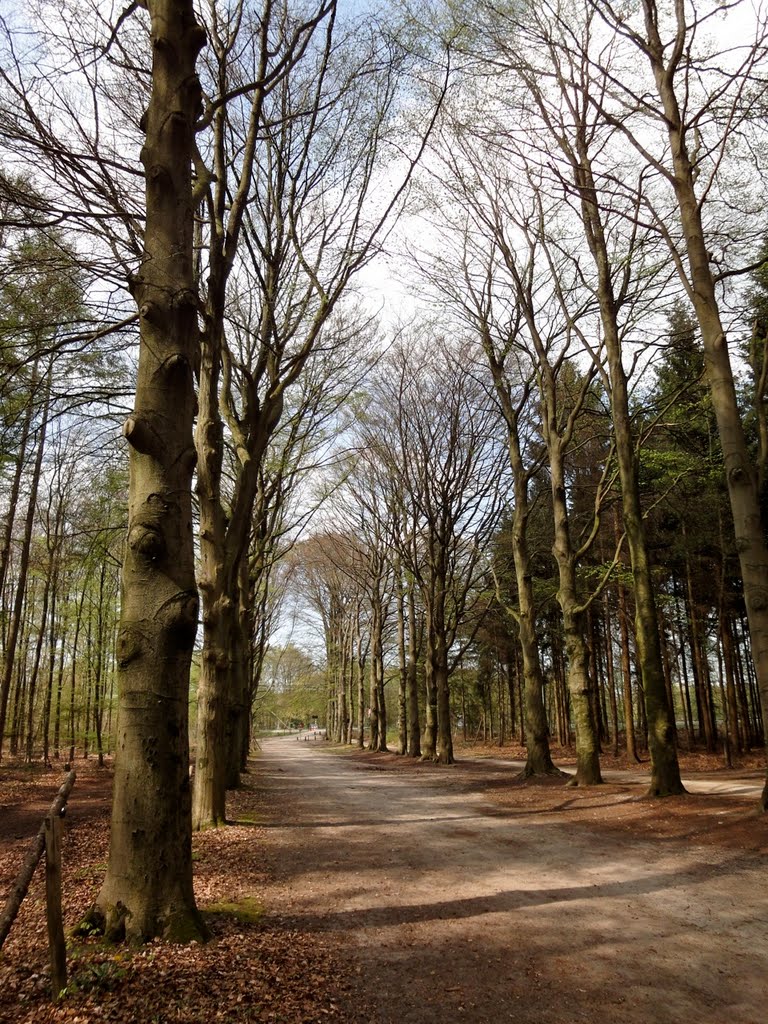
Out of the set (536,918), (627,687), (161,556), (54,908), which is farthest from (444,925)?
(627,687)

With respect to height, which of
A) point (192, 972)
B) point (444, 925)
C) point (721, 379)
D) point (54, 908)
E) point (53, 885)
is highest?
point (721, 379)

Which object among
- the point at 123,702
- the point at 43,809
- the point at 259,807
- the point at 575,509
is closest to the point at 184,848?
the point at 123,702

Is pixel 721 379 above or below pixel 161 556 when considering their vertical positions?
above

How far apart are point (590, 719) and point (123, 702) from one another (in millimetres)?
10805

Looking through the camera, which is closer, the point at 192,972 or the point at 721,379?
the point at 192,972

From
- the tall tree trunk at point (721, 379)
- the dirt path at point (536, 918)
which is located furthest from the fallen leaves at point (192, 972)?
the tall tree trunk at point (721, 379)

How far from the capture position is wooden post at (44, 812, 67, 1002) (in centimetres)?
299

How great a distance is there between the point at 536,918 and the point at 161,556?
3.77 meters

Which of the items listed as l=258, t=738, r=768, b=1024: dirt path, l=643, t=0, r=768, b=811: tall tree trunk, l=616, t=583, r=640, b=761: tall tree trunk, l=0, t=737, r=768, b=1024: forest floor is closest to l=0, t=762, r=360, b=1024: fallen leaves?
l=0, t=737, r=768, b=1024: forest floor

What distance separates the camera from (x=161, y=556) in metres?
4.29

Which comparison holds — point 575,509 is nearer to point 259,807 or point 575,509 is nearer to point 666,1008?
point 259,807

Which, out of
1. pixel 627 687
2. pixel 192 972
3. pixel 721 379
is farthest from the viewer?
pixel 627 687

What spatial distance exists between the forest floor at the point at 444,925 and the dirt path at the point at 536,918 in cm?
2

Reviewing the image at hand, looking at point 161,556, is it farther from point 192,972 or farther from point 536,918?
point 536,918
